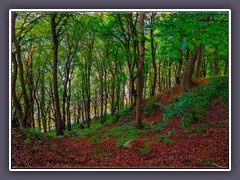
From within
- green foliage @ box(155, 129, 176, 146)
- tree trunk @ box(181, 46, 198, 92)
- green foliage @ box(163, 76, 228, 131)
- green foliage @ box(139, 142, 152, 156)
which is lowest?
green foliage @ box(139, 142, 152, 156)

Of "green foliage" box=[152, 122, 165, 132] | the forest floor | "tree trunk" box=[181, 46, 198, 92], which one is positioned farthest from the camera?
"tree trunk" box=[181, 46, 198, 92]

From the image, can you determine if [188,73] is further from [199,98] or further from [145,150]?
[145,150]

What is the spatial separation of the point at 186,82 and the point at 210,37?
449 cm

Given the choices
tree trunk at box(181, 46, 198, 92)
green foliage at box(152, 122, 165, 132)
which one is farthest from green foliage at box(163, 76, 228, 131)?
tree trunk at box(181, 46, 198, 92)

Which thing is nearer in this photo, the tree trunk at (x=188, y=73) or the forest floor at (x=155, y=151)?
the forest floor at (x=155, y=151)

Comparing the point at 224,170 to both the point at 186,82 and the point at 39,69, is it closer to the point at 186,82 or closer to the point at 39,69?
the point at 186,82

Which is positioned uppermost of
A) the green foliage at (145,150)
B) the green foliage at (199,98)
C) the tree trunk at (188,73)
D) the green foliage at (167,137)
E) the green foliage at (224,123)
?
the tree trunk at (188,73)

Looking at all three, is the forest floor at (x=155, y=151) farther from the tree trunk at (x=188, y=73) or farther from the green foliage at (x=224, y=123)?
the tree trunk at (x=188, y=73)

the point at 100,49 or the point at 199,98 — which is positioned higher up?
the point at 100,49

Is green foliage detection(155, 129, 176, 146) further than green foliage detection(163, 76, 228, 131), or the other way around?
green foliage detection(155, 129, 176, 146)

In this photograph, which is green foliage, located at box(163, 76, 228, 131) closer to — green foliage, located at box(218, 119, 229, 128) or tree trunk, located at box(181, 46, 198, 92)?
green foliage, located at box(218, 119, 229, 128)

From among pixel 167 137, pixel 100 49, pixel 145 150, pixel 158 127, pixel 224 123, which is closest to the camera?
pixel 224 123

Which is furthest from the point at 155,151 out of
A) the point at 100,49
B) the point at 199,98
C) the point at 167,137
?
the point at 100,49

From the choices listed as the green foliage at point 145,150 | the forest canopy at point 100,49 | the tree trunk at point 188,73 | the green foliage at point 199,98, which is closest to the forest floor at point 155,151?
the green foliage at point 145,150
